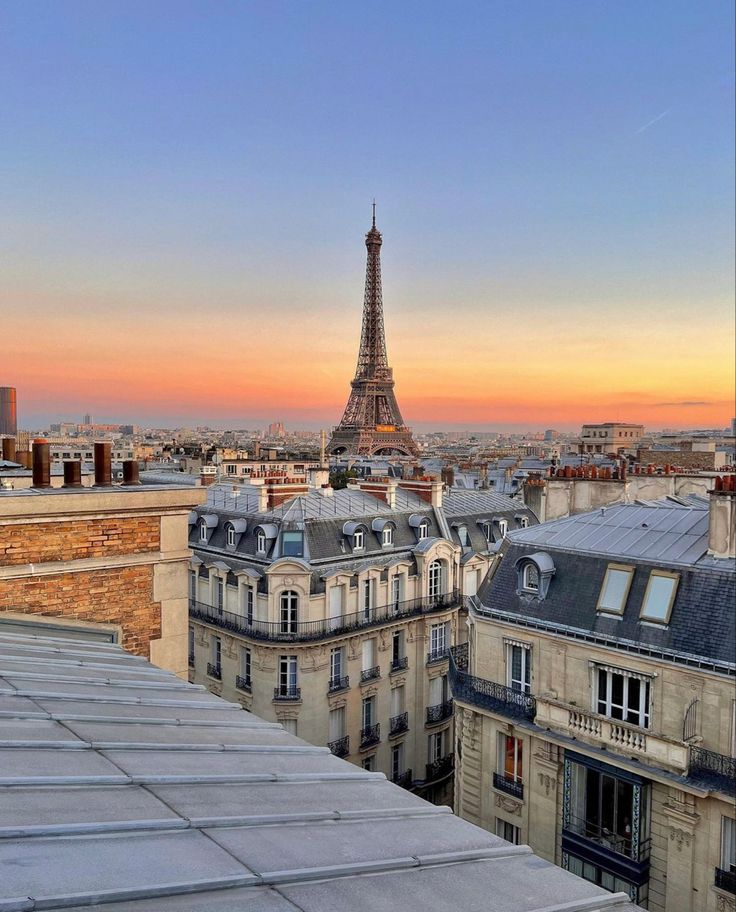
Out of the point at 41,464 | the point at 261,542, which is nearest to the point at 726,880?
the point at 41,464

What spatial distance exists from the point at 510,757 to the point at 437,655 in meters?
10.1

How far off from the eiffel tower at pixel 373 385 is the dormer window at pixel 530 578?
357 ft

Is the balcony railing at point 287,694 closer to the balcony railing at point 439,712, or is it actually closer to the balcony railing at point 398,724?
the balcony railing at point 398,724

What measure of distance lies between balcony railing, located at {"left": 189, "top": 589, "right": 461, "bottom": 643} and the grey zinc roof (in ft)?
49.8

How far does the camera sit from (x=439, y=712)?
24719 mm

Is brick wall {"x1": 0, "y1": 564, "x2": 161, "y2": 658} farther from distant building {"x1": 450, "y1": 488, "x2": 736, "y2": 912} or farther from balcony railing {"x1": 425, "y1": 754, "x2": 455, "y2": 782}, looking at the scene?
balcony railing {"x1": 425, "y1": 754, "x2": 455, "y2": 782}

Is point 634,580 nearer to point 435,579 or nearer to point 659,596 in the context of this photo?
point 659,596

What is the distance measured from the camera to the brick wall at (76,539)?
27.8ft

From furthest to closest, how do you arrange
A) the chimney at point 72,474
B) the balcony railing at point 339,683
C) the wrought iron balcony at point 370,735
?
the wrought iron balcony at point 370,735 < the balcony railing at point 339,683 < the chimney at point 72,474

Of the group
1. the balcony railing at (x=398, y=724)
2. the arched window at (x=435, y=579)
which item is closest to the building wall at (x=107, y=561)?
the balcony railing at (x=398, y=724)

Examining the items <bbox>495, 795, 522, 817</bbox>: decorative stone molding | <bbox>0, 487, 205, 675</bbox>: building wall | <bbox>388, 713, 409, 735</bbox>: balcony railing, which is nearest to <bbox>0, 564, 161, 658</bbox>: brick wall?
<bbox>0, 487, 205, 675</bbox>: building wall

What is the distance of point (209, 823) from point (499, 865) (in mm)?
1705

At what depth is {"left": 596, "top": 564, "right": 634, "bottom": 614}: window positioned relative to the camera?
13.8 meters

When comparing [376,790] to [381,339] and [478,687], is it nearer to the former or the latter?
[478,687]
